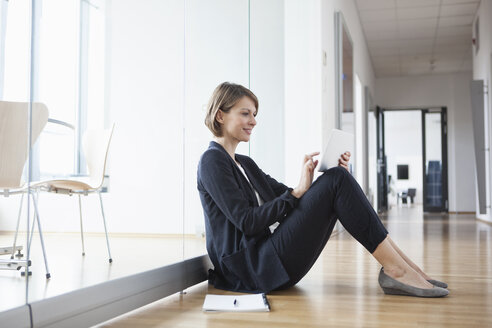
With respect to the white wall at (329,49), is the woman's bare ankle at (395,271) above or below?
below

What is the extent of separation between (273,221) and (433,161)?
33.9ft

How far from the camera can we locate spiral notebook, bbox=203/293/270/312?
181 cm

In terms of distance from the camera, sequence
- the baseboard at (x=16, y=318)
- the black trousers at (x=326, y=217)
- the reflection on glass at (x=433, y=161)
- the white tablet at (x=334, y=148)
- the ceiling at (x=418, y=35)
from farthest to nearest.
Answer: the reflection on glass at (x=433, y=161)
the ceiling at (x=418, y=35)
the white tablet at (x=334, y=148)
the black trousers at (x=326, y=217)
the baseboard at (x=16, y=318)

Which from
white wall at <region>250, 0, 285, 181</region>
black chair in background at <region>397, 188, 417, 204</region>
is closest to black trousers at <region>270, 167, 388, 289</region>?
white wall at <region>250, 0, 285, 181</region>

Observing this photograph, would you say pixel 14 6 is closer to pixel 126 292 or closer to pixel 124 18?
pixel 124 18

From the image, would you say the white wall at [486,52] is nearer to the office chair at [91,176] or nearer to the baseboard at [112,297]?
the baseboard at [112,297]

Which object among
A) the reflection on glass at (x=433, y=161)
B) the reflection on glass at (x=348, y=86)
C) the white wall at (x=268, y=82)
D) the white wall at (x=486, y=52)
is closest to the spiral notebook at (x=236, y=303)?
the white wall at (x=268, y=82)

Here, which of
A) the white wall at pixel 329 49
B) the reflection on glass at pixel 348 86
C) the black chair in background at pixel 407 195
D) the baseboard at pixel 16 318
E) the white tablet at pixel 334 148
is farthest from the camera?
the black chair in background at pixel 407 195

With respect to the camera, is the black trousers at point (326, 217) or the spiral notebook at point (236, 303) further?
the black trousers at point (326, 217)

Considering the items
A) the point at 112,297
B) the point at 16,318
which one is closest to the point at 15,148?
the point at 16,318

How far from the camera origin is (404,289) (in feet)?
6.66

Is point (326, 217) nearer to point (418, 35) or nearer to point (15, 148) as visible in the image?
point (15, 148)

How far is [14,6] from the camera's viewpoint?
1254 millimetres

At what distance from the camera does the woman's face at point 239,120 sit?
2156mm
